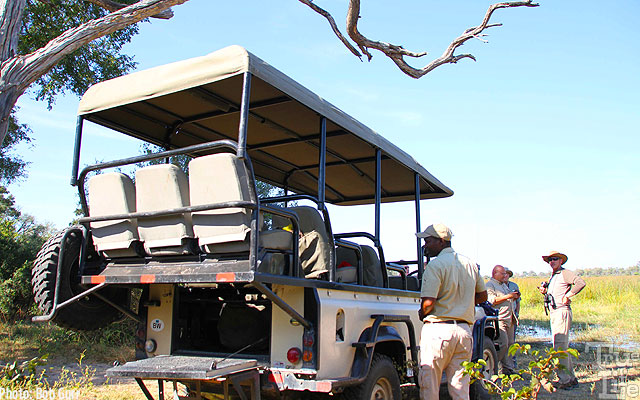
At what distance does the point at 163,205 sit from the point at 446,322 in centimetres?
269

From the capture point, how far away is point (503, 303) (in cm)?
981

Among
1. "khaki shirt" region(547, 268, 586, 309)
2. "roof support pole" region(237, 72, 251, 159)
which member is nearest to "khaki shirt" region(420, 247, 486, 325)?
"roof support pole" region(237, 72, 251, 159)

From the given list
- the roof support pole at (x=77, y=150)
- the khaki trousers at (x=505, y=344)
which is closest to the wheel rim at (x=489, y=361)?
the khaki trousers at (x=505, y=344)

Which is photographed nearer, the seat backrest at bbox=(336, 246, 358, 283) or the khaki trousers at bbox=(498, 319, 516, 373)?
the seat backrest at bbox=(336, 246, 358, 283)

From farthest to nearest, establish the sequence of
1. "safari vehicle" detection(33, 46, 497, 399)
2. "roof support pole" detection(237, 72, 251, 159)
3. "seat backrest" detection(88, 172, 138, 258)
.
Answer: "seat backrest" detection(88, 172, 138, 258)
"safari vehicle" detection(33, 46, 497, 399)
"roof support pole" detection(237, 72, 251, 159)

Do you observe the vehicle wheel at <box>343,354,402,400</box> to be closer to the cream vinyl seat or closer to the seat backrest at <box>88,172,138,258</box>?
the cream vinyl seat

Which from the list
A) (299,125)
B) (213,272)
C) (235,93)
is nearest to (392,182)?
(299,125)

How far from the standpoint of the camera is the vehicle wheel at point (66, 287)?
4.76m

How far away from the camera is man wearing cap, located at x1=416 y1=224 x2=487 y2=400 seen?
191 inches

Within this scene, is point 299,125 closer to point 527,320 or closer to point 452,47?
point 452,47

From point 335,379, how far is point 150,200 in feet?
6.89

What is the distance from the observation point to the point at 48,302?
15.6ft

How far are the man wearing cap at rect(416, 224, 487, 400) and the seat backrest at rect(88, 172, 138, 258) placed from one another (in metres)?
2.65

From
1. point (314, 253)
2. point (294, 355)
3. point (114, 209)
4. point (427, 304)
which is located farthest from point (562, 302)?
point (114, 209)
